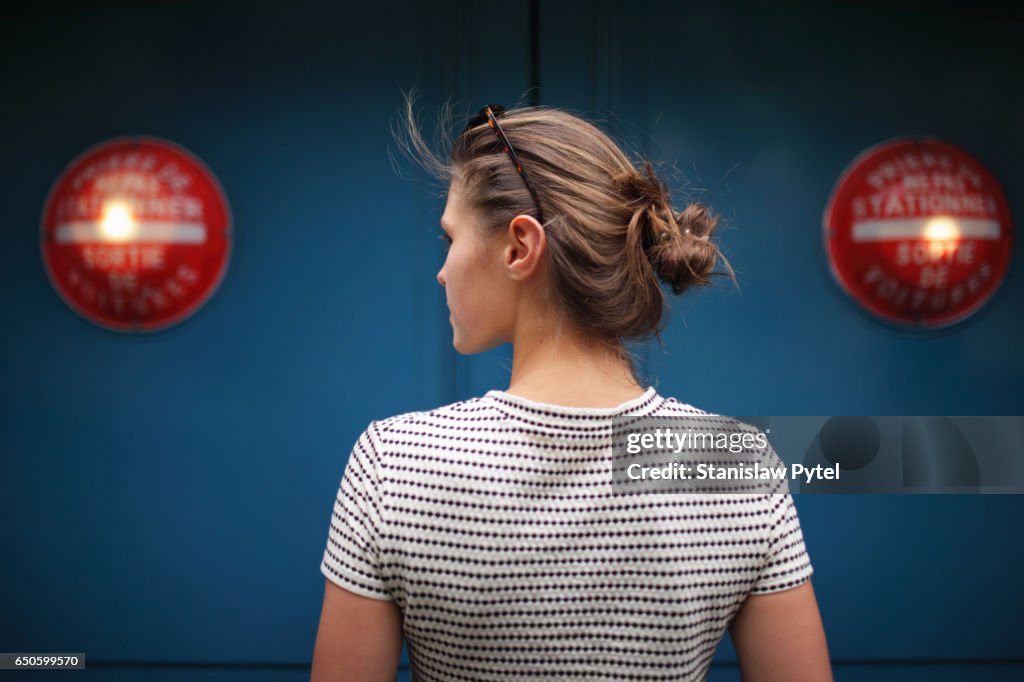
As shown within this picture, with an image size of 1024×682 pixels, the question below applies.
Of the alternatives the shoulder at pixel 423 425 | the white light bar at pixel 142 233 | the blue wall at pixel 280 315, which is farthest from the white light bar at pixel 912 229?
the white light bar at pixel 142 233

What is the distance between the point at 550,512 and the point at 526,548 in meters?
0.04

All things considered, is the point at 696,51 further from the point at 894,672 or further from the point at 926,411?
the point at 894,672

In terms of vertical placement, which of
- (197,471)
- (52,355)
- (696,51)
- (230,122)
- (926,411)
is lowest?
(197,471)

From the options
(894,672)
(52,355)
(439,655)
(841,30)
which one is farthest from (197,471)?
(841,30)

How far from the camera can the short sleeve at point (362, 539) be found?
0.72 metres

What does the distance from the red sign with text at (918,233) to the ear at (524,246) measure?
3.99ft

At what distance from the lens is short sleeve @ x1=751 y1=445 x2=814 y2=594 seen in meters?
0.79

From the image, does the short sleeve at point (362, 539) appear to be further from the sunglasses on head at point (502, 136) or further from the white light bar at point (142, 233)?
the white light bar at point (142, 233)

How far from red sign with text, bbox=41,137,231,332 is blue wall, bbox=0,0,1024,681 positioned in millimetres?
43

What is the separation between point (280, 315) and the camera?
1694 mm

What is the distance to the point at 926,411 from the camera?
1767 millimetres

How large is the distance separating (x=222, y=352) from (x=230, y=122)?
54cm

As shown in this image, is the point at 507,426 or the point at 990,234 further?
the point at 990,234

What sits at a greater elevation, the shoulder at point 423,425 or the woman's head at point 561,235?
the woman's head at point 561,235
